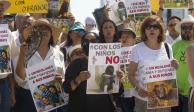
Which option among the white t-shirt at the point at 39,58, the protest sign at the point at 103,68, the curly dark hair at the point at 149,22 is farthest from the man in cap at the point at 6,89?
the curly dark hair at the point at 149,22

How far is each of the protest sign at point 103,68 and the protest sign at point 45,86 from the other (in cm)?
53

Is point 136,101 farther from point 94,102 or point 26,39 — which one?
point 26,39

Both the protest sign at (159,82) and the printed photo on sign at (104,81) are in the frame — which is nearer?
the printed photo on sign at (104,81)

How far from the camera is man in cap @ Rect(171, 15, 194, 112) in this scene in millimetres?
7605

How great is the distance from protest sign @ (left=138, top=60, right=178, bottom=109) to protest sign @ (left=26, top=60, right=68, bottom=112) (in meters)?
1.04

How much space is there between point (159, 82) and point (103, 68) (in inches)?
28.0

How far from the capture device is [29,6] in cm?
950

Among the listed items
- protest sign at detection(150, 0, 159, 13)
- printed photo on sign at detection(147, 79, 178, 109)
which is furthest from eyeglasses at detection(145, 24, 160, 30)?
protest sign at detection(150, 0, 159, 13)

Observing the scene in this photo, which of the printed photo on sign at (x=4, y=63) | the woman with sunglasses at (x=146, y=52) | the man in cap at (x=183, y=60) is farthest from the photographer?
the man in cap at (x=183, y=60)

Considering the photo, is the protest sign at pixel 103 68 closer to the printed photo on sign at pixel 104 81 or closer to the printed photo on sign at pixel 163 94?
the printed photo on sign at pixel 104 81

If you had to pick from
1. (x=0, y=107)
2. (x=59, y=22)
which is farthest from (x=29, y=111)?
(x=59, y=22)

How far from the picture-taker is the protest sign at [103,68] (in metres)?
6.45

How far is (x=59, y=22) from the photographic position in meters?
9.78

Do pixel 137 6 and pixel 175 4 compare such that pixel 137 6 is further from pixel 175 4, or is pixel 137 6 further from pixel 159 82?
pixel 159 82
